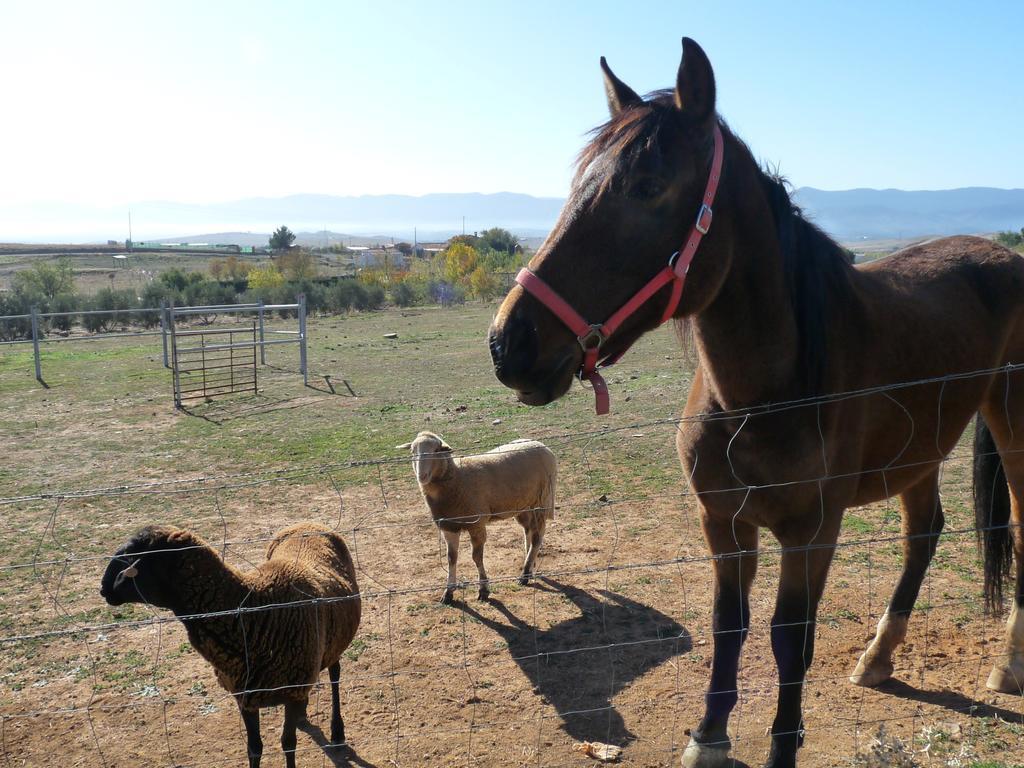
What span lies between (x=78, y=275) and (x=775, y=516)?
85323 mm

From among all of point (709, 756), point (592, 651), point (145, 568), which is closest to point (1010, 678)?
point (709, 756)

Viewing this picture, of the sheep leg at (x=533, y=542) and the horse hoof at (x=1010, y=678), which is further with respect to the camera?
the sheep leg at (x=533, y=542)

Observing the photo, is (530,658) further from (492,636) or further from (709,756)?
(709,756)

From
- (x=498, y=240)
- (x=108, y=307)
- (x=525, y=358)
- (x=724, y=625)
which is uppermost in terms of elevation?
(x=498, y=240)

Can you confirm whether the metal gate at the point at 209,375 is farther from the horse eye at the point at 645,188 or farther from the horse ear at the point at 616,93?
the horse eye at the point at 645,188

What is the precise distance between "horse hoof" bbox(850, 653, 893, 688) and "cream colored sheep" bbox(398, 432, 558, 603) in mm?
2538

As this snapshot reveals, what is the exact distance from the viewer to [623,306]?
2.23 metres

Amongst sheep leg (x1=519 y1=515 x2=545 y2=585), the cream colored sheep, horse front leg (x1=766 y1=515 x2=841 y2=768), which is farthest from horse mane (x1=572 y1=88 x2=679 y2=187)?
sheep leg (x1=519 y1=515 x2=545 y2=585)

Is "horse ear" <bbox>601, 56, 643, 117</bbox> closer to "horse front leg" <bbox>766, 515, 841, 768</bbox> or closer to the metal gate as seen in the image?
"horse front leg" <bbox>766, 515, 841, 768</bbox>

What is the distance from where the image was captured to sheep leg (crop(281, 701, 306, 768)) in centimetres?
359

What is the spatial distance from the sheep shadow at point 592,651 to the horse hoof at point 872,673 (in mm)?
1035

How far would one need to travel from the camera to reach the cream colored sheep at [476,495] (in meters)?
6.05

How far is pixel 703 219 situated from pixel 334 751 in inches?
134

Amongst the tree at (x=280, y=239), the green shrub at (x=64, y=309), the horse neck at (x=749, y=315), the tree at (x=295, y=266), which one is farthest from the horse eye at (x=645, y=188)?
the tree at (x=280, y=239)
